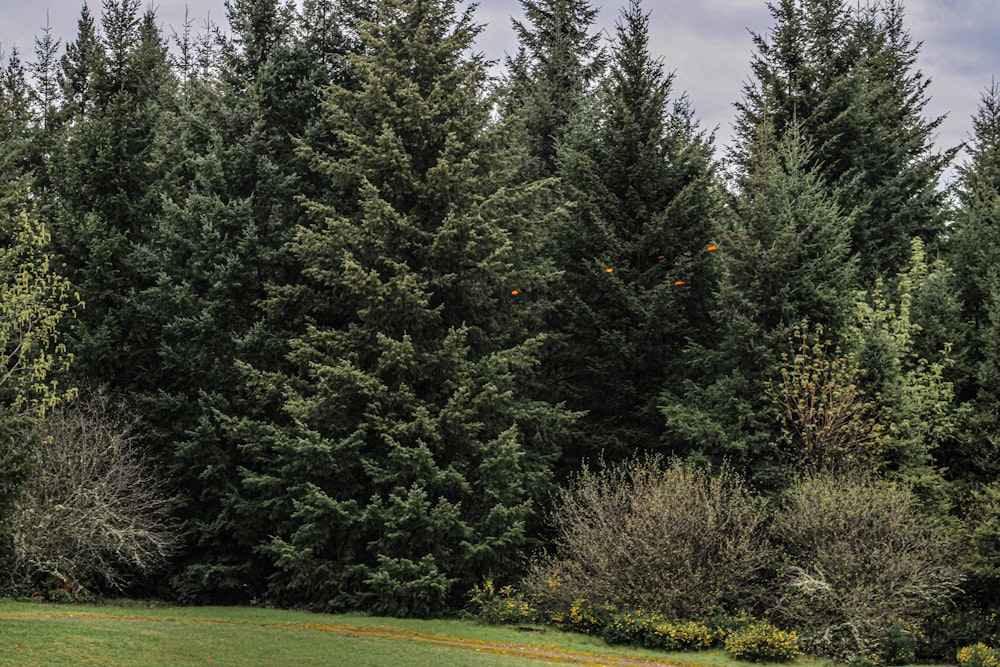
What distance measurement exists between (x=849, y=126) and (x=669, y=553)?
A: 680 inches

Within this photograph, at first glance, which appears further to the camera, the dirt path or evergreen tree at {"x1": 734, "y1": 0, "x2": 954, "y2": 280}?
evergreen tree at {"x1": 734, "y1": 0, "x2": 954, "y2": 280}

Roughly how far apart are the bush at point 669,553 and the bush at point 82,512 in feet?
34.6

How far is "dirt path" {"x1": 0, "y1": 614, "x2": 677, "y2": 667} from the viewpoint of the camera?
16438 millimetres

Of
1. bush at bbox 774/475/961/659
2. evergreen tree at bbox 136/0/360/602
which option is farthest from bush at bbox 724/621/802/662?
evergreen tree at bbox 136/0/360/602

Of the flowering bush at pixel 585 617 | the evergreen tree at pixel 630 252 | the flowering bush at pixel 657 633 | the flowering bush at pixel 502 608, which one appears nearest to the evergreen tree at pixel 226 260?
the flowering bush at pixel 502 608

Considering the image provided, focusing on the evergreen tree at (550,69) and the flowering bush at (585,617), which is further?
the evergreen tree at (550,69)

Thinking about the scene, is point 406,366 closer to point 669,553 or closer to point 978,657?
point 669,553

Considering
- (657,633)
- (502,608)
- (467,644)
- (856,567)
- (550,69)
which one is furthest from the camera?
(550,69)

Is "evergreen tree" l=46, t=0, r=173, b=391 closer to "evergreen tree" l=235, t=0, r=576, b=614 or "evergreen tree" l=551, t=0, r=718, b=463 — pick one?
"evergreen tree" l=235, t=0, r=576, b=614

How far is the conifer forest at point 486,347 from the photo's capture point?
19.7 metres

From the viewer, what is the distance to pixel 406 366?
2259 centimetres

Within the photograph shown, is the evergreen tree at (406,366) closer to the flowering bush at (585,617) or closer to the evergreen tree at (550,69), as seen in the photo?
the flowering bush at (585,617)

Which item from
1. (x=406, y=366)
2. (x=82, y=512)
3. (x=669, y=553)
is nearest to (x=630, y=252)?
(x=406, y=366)

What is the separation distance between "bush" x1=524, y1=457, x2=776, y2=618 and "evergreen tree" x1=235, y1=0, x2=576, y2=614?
2552 mm
